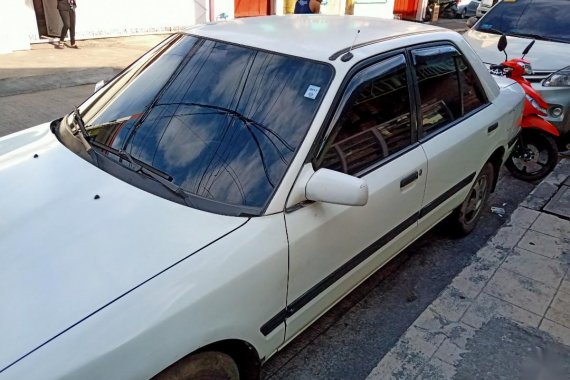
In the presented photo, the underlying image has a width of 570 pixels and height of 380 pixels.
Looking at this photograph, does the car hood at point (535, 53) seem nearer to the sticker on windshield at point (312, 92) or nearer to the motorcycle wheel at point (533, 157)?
the motorcycle wheel at point (533, 157)

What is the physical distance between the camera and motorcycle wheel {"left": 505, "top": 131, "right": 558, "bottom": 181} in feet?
16.9

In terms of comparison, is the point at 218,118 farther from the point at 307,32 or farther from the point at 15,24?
the point at 15,24

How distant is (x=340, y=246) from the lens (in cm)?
242

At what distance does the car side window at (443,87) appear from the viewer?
2.97 metres

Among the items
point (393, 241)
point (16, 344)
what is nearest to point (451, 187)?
point (393, 241)

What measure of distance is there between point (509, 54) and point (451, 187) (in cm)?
346

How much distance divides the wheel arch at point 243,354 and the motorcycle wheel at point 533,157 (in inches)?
168

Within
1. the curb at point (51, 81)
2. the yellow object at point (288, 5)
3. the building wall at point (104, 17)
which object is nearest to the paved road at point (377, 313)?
the curb at point (51, 81)

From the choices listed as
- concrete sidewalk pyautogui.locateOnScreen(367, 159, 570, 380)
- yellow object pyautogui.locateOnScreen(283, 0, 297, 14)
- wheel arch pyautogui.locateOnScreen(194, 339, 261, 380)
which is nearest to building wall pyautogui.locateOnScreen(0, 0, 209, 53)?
yellow object pyautogui.locateOnScreen(283, 0, 297, 14)

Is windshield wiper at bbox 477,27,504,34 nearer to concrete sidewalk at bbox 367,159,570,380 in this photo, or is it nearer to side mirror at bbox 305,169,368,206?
concrete sidewalk at bbox 367,159,570,380

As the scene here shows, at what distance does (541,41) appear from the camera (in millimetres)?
6242

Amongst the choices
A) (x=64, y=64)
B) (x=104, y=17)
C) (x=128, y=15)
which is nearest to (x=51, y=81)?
(x=64, y=64)

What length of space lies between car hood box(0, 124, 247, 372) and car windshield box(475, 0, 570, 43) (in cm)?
605

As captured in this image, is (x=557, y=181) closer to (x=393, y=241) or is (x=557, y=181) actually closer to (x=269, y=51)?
(x=393, y=241)
